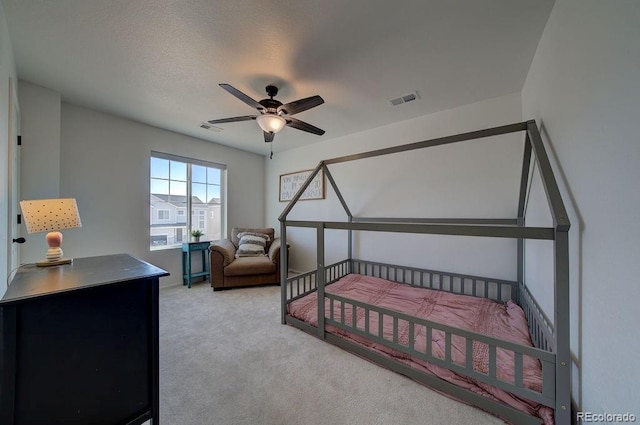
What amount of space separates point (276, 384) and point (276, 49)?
2483 millimetres

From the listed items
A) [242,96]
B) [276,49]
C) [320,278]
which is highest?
[276,49]

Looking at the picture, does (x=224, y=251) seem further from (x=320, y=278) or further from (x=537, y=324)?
(x=537, y=324)

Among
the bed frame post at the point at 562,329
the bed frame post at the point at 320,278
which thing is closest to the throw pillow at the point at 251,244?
the bed frame post at the point at 320,278

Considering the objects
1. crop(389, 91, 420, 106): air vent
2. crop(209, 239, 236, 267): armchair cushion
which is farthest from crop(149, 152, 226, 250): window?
crop(389, 91, 420, 106): air vent

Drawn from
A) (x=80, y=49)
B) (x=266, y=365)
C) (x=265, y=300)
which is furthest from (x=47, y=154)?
(x=266, y=365)

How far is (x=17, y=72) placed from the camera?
2.08 meters

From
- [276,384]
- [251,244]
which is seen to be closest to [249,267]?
[251,244]

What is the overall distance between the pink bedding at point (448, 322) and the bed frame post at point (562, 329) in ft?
0.42

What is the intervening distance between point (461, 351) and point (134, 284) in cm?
210

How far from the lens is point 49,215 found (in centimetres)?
128

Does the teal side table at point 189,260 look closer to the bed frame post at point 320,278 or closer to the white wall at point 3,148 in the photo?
the white wall at point 3,148

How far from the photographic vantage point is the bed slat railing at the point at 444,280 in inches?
95.3

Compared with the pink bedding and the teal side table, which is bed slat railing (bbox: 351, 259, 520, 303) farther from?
the teal side table

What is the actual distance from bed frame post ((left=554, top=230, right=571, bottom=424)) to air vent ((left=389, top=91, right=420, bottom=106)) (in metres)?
1.96
